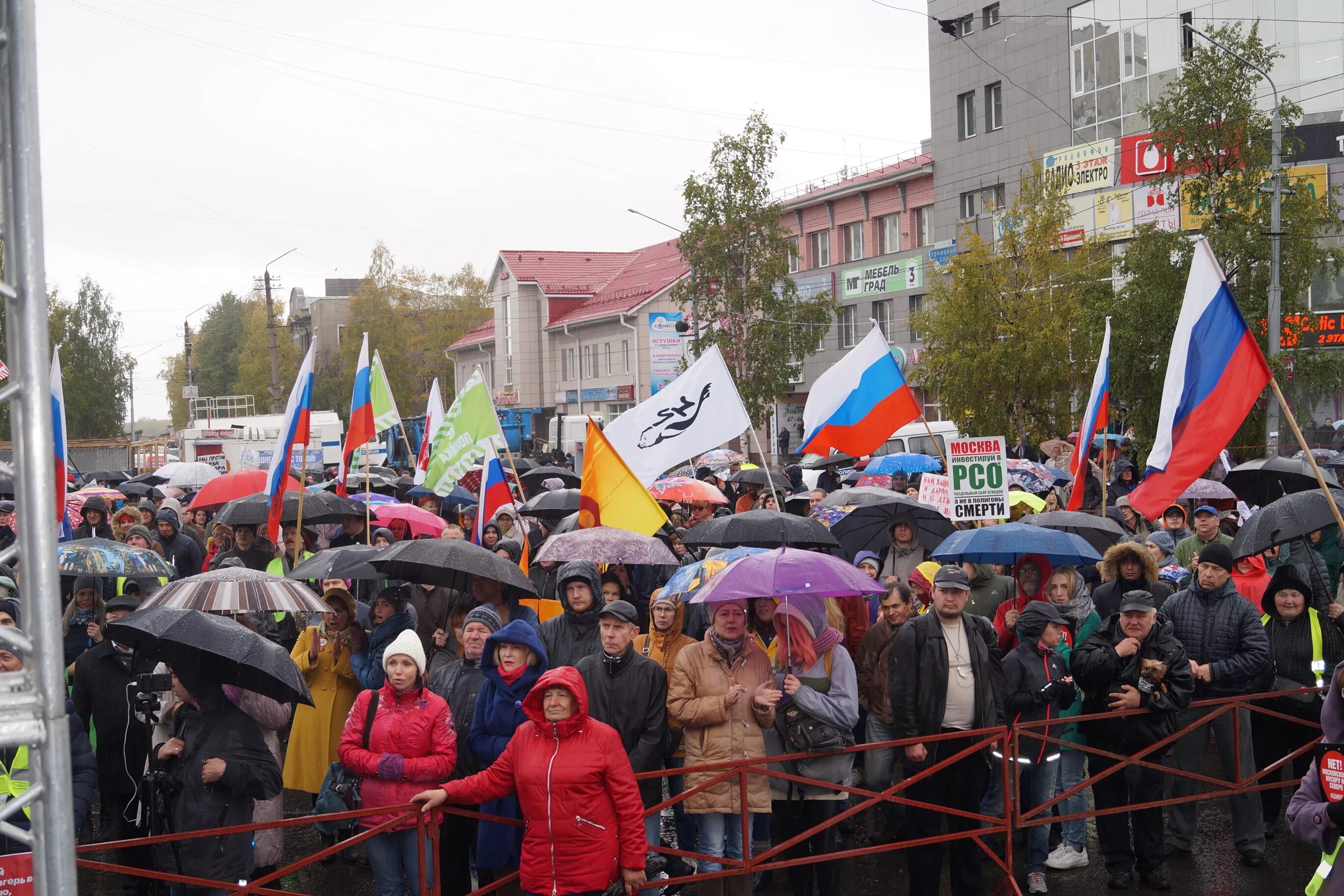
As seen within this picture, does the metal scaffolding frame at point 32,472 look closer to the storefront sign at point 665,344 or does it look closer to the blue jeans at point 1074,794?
the blue jeans at point 1074,794

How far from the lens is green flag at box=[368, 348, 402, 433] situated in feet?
44.1

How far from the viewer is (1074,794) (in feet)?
25.2

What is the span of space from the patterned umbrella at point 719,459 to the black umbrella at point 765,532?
51.1ft

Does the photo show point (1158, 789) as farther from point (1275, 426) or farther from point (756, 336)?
point (756, 336)

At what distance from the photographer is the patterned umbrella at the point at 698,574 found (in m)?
6.87

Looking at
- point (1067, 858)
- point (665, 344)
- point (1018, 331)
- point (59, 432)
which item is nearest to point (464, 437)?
point (59, 432)

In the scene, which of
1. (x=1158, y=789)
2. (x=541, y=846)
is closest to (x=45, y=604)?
(x=541, y=846)

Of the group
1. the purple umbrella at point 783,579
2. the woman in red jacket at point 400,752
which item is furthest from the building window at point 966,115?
the woman in red jacket at point 400,752

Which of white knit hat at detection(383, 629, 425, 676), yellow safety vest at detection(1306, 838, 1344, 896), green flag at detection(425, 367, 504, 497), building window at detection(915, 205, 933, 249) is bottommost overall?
yellow safety vest at detection(1306, 838, 1344, 896)

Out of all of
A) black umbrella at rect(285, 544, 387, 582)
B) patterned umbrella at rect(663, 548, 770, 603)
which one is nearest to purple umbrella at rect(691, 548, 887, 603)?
patterned umbrella at rect(663, 548, 770, 603)

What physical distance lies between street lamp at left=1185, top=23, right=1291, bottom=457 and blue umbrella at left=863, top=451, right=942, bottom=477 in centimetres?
500

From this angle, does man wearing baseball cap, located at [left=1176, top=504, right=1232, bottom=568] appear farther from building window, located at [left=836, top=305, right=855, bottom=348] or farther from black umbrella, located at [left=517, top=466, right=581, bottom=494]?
building window, located at [left=836, top=305, right=855, bottom=348]

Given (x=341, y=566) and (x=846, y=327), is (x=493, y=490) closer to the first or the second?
(x=341, y=566)

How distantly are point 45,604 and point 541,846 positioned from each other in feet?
10.7
